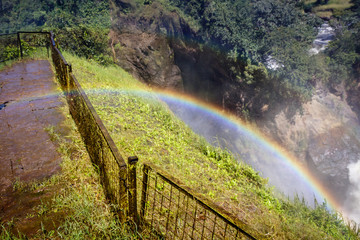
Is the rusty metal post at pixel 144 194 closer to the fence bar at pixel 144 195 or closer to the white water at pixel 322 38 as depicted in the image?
the fence bar at pixel 144 195

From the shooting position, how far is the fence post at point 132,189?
2120 mm

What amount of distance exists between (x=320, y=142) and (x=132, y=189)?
64.7 ft

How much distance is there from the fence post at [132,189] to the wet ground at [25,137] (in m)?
1.16

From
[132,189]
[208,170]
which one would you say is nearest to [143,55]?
[208,170]

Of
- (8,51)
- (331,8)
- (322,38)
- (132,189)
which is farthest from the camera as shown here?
(331,8)

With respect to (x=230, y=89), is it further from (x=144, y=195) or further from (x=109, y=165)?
(x=144, y=195)

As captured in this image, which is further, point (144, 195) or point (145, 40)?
point (145, 40)

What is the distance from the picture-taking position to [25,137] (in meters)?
4.30

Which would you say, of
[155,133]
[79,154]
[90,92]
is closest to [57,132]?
[79,154]

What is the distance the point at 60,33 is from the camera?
13227 millimetres

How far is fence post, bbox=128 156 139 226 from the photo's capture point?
212 cm

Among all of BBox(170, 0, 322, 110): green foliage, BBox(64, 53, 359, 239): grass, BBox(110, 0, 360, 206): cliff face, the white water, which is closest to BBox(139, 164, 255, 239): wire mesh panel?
BBox(64, 53, 359, 239): grass

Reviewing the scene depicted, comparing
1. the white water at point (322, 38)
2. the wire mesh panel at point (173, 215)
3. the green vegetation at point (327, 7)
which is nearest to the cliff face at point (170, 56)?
the white water at point (322, 38)

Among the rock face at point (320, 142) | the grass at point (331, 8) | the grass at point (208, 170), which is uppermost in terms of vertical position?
the grass at point (331, 8)
